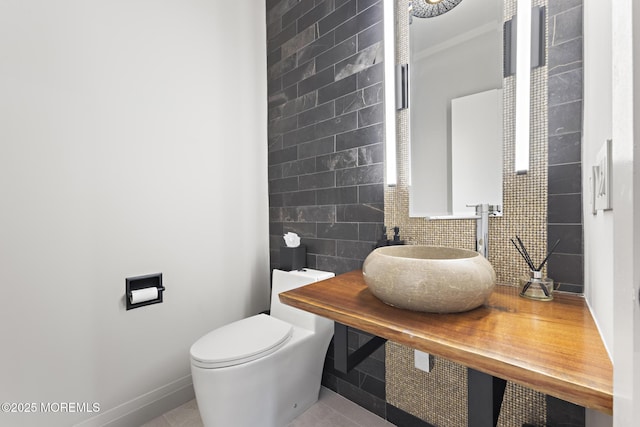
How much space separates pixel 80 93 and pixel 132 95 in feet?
0.75

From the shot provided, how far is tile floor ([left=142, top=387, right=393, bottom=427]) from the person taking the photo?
4.86ft

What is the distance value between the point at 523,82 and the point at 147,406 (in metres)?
2.37

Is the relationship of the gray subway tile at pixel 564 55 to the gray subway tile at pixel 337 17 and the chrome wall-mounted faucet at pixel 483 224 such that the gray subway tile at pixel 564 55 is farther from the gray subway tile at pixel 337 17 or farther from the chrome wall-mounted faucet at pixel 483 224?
the gray subway tile at pixel 337 17

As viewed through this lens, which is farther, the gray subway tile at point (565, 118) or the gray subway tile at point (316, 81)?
the gray subway tile at point (316, 81)

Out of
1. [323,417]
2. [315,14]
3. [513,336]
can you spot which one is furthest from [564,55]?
[323,417]

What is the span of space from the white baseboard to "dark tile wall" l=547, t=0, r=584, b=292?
1.97 meters

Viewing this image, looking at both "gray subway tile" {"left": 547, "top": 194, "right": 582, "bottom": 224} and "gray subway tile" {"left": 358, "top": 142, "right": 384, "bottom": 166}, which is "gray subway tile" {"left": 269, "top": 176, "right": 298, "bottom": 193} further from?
"gray subway tile" {"left": 547, "top": 194, "right": 582, "bottom": 224}

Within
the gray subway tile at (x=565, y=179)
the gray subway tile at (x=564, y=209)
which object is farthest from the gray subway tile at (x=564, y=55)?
the gray subway tile at (x=564, y=209)

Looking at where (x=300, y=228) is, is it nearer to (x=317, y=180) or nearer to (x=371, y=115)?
(x=317, y=180)

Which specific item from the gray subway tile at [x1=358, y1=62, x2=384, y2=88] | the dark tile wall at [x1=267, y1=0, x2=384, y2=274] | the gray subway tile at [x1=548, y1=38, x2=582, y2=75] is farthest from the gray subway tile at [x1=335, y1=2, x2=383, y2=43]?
the gray subway tile at [x1=548, y1=38, x2=582, y2=75]

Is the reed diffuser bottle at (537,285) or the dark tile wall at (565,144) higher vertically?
the dark tile wall at (565,144)

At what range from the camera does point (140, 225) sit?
1.56 meters

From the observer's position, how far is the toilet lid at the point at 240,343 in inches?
47.4

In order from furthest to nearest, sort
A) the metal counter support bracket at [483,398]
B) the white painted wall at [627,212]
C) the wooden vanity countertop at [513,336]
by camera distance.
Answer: the metal counter support bracket at [483,398], the wooden vanity countertop at [513,336], the white painted wall at [627,212]
